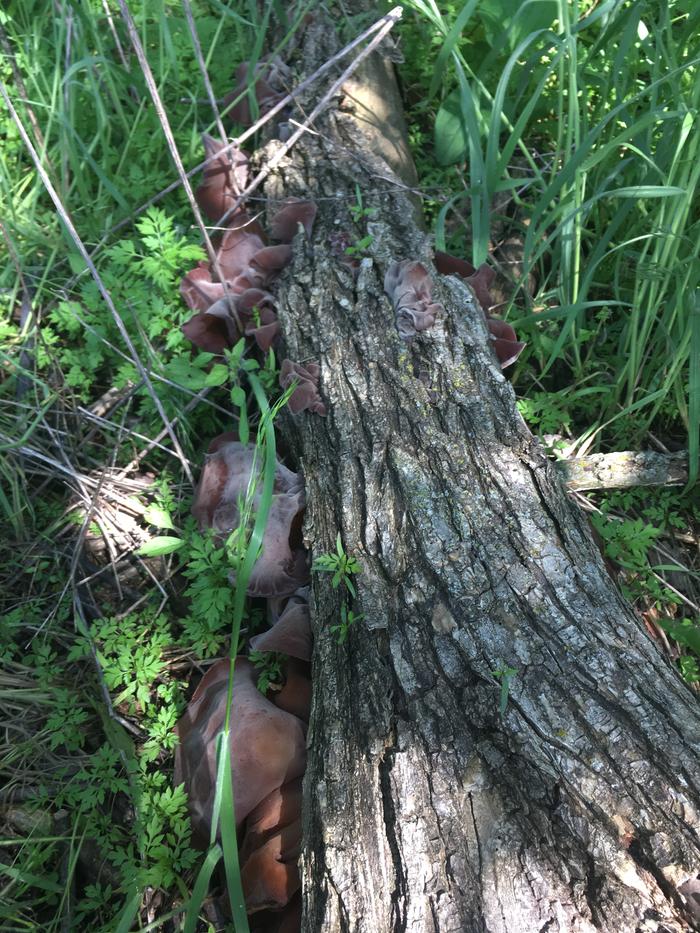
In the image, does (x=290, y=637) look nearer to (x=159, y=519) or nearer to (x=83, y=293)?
(x=159, y=519)

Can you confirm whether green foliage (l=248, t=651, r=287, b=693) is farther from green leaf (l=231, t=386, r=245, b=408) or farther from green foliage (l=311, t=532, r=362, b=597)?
green leaf (l=231, t=386, r=245, b=408)

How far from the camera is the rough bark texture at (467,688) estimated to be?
1328 millimetres

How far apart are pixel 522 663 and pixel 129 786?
1.24 m

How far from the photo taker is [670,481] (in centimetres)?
257

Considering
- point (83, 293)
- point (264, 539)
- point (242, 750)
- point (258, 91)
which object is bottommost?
point (242, 750)

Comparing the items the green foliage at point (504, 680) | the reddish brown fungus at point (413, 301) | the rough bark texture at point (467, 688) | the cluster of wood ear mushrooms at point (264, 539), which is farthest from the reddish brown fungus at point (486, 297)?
the green foliage at point (504, 680)

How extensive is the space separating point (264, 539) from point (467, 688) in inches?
33.1

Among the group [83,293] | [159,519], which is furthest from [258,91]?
[159,519]

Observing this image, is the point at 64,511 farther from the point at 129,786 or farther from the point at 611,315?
the point at 611,315

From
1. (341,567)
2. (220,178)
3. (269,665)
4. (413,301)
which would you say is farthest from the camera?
(220,178)

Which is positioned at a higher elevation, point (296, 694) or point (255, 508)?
point (255, 508)

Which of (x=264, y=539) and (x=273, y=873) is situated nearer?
(x=273, y=873)

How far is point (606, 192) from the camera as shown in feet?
7.74

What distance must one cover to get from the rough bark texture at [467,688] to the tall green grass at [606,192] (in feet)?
1.83
